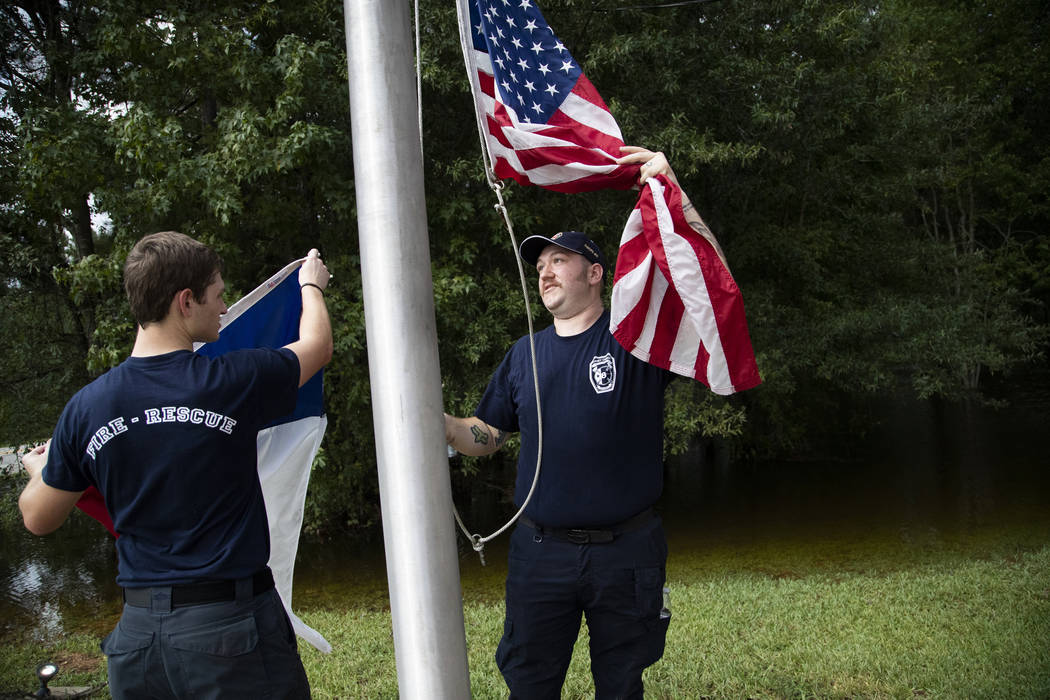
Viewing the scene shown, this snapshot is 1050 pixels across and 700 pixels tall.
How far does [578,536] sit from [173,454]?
56.1 inches

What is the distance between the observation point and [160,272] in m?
2.24

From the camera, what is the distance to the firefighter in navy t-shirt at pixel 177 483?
A: 220cm

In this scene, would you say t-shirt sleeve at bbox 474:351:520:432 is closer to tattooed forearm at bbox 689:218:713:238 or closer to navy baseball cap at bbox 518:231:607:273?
navy baseball cap at bbox 518:231:607:273

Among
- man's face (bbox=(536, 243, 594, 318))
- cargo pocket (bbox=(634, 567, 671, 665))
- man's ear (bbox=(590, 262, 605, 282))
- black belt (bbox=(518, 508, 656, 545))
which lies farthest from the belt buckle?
man's ear (bbox=(590, 262, 605, 282))

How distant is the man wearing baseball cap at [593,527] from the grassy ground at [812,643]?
1838 millimetres

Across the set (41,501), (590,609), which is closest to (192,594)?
(41,501)

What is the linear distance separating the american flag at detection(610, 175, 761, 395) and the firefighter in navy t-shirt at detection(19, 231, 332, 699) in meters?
1.22

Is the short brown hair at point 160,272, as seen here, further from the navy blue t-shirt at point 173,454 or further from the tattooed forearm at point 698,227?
the tattooed forearm at point 698,227

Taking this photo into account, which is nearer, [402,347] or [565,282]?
[402,347]

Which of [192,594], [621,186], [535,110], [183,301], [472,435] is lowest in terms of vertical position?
[192,594]

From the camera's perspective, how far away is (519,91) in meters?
3.08

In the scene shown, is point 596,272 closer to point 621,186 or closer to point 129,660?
point 621,186

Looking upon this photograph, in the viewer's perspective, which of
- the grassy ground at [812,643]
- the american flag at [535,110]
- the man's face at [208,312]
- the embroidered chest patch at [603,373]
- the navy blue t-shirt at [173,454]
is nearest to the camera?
the navy blue t-shirt at [173,454]

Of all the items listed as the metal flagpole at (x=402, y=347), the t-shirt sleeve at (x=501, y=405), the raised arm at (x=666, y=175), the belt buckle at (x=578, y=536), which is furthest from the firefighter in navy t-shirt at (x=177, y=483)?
the raised arm at (x=666, y=175)
